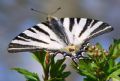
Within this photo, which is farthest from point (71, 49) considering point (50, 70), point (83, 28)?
point (83, 28)

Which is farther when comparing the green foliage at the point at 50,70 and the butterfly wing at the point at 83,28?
the butterfly wing at the point at 83,28

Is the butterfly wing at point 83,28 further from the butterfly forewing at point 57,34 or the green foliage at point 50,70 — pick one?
the green foliage at point 50,70

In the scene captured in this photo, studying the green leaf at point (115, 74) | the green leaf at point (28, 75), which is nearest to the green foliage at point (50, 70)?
the green leaf at point (28, 75)

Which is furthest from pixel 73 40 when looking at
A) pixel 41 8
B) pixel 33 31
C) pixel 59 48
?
pixel 41 8

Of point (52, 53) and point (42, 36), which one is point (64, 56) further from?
point (42, 36)

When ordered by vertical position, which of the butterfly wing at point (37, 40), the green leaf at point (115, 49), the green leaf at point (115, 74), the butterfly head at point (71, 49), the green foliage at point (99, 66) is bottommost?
the green leaf at point (115, 74)

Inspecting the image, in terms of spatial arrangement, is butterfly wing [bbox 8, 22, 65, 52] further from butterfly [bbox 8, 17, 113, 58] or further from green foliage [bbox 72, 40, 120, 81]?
green foliage [bbox 72, 40, 120, 81]

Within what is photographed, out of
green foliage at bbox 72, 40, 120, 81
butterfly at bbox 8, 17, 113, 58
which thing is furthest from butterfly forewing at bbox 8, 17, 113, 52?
green foliage at bbox 72, 40, 120, 81
